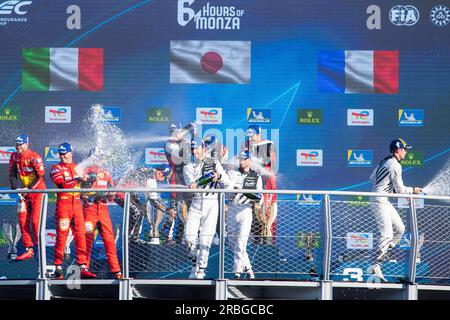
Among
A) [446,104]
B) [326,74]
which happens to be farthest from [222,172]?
[446,104]

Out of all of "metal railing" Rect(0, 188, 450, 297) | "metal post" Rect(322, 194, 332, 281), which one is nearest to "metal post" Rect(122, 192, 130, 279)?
"metal railing" Rect(0, 188, 450, 297)

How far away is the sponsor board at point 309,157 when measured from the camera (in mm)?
13828

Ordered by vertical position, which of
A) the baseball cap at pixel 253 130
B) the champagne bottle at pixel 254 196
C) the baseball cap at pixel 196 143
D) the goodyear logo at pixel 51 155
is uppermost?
the baseball cap at pixel 253 130

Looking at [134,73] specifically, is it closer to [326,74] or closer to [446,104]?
[326,74]

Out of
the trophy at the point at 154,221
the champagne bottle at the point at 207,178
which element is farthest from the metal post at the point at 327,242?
the champagne bottle at the point at 207,178

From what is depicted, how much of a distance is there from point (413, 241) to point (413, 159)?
9.97ft

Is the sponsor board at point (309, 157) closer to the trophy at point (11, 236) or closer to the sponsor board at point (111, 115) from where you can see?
the sponsor board at point (111, 115)

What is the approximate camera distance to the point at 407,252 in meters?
11.1

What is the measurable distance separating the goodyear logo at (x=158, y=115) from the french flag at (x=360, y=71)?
1.82 metres

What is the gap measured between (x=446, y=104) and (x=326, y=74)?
1.45 metres

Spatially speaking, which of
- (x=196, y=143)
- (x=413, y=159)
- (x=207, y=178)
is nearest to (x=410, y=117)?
(x=413, y=159)

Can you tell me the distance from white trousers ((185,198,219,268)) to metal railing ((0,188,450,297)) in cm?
6

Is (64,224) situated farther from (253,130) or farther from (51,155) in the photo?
(253,130)

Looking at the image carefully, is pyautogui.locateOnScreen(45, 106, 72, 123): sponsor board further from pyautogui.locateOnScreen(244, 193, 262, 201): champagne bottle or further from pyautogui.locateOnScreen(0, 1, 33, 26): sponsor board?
pyautogui.locateOnScreen(244, 193, 262, 201): champagne bottle
